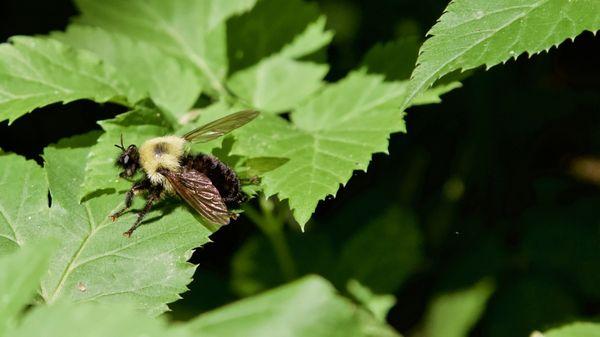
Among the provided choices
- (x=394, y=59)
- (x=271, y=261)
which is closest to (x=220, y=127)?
(x=394, y=59)

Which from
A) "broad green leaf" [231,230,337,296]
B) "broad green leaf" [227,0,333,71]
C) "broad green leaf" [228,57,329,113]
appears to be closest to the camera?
"broad green leaf" [228,57,329,113]

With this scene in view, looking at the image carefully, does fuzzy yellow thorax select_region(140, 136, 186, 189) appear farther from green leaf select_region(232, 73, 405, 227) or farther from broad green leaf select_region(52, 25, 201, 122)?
broad green leaf select_region(52, 25, 201, 122)

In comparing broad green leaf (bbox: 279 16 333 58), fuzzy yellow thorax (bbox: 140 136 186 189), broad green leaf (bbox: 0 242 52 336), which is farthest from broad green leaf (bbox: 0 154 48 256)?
broad green leaf (bbox: 279 16 333 58)

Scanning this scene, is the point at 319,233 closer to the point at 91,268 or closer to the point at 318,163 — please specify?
the point at 318,163

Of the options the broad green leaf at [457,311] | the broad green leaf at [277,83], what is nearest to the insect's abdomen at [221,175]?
the broad green leaf at [277,83]

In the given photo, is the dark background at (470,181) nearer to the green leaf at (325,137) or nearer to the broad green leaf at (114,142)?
the green leaf at (325,137)

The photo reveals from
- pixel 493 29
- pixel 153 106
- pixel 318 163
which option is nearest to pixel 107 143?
pixel 153 106

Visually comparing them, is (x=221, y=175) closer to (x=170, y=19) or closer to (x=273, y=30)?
(x=273, y=30)
